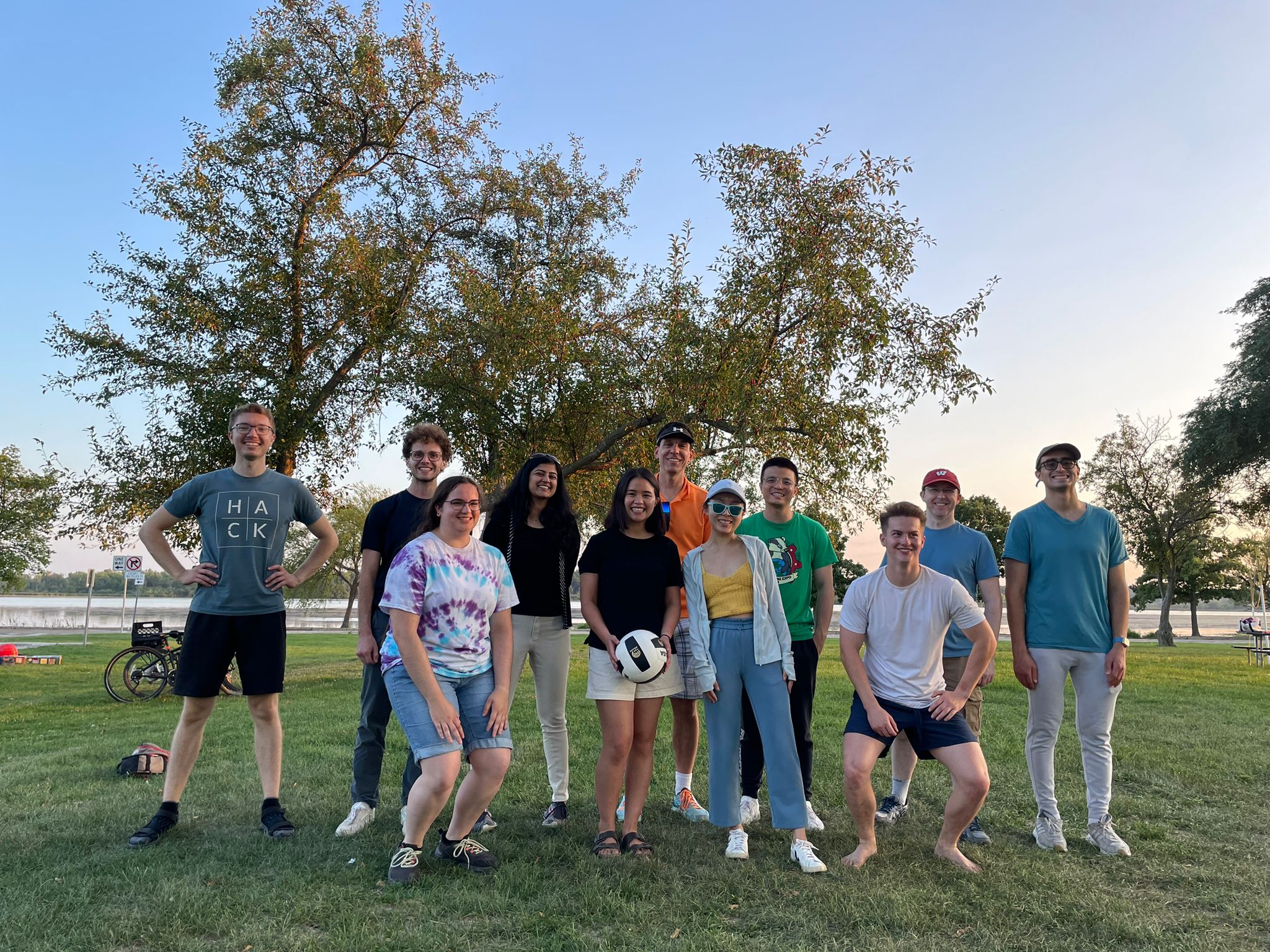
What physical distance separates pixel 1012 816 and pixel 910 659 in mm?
1641

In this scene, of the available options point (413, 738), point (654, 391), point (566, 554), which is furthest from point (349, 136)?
point (413, 738)

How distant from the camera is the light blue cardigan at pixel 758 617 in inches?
178

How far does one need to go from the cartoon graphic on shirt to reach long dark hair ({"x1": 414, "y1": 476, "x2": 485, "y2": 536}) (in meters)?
1.87

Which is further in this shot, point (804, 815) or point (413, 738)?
point (804, 815)

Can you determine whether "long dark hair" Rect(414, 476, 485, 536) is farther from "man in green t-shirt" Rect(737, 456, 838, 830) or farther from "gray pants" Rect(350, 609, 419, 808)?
"man in green t-shirt" Rect(737, 456, 838, 830)

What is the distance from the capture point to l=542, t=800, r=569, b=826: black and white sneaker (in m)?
4.98

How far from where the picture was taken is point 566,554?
507 cm

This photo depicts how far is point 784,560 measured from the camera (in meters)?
5.12

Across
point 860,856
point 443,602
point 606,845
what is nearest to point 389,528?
point 443,602

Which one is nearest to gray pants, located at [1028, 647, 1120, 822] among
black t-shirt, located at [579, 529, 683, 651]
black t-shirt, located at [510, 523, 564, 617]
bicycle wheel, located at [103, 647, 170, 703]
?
black t-shirt, located at [579, 529, 683, 651]

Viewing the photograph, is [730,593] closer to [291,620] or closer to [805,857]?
[805,857]

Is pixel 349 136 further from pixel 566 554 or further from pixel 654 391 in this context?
pixel 566 554

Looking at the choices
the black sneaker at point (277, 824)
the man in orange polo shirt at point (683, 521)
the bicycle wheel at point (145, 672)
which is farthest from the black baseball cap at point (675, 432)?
the bicycle wheel at point (145, 672)

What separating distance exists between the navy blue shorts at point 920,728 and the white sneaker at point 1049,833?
80 cm
